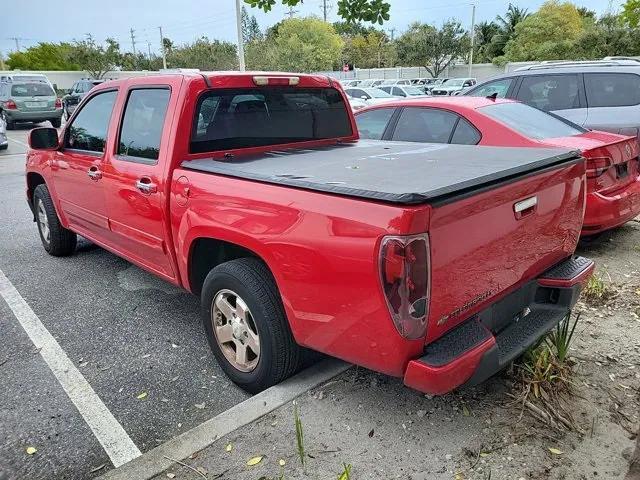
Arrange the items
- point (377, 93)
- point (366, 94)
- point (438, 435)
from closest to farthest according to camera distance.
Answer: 1. point (438, 435)
2. point (366, 94)
3. point (377, 93)

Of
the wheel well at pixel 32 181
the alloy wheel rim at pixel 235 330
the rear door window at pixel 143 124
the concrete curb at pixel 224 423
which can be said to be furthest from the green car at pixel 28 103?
the concrete curb at pixel 224 423

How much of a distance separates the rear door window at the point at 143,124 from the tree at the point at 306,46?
133 feet

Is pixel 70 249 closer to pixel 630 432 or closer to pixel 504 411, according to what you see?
pixel 504 411

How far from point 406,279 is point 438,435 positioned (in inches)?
38.9

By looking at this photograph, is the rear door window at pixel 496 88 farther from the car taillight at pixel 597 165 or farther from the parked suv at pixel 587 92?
the car taillight at pixel 597 165

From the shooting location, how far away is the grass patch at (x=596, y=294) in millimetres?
3873

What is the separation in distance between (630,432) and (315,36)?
65.5 metres

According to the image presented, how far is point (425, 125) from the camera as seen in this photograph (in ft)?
18.0

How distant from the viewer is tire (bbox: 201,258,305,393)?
268 cm

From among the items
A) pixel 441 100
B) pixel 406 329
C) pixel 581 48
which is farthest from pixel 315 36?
pixel 406 329

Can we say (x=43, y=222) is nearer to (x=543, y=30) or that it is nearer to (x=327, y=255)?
(x=327, y=255)

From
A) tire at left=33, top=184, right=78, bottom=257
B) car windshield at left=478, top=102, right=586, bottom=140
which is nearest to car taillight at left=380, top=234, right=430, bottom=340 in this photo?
car windshield at left=478, top=102, right=586, bottom=140

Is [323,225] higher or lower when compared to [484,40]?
lower

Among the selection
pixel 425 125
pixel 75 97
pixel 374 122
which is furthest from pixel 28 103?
pixel 425 125
